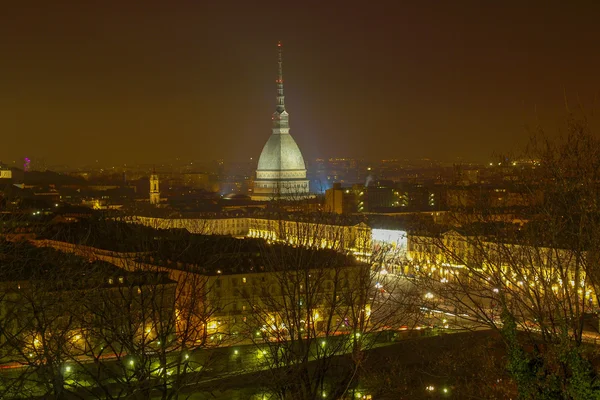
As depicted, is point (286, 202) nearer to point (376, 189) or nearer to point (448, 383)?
point (376, 189)

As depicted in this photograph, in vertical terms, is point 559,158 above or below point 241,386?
above

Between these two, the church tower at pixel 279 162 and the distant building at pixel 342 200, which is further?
the church tower at pixel 279 162

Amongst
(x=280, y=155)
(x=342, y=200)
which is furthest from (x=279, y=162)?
(x=342, y=200)

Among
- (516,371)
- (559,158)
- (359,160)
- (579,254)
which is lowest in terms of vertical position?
(516,371)

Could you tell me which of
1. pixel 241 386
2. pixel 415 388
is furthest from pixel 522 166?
pixel 241 386

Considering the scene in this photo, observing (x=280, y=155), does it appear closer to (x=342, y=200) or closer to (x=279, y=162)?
(x=279, y=162)

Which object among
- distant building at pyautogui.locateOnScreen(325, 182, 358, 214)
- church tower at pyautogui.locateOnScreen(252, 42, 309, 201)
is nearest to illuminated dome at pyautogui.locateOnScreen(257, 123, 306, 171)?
church tower at pyautogui.locateOnScreen(252, 42, 309, 201)

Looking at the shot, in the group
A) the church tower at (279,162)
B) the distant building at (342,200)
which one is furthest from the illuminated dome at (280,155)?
the distant building at (342,200)

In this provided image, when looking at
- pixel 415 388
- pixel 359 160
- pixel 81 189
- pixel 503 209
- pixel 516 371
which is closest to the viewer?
pixel 516 371

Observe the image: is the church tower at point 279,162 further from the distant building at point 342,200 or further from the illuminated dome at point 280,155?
the distant building at point 342,200

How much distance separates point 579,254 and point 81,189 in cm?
8678

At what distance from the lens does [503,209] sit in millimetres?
12336

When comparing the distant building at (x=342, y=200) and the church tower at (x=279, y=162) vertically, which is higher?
the church tower at (x=279, y=162)

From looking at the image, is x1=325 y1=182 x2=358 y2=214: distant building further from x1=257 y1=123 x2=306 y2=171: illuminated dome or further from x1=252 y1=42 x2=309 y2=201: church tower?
x1=257 y1=123 x2=306 y2=171: illuminated dome
